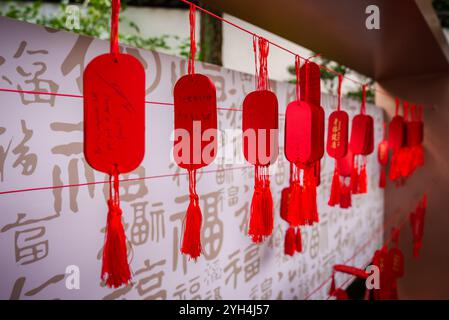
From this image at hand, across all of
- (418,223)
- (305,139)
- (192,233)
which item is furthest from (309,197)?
(418,223)

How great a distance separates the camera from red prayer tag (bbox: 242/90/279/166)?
3.75 feet

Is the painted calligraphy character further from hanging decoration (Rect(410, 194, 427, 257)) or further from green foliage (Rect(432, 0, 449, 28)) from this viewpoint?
green foliage (Rect(432, 0, 449, 28))

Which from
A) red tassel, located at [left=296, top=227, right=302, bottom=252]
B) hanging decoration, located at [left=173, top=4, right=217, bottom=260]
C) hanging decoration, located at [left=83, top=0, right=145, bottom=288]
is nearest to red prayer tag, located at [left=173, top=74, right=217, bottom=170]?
hanging decoration, located at [left=173, top=4, right=217, bottom=260]

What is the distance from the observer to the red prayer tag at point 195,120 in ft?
3.06

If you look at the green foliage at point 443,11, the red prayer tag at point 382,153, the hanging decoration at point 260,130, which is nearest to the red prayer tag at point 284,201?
the hanging decoration at point 260,130

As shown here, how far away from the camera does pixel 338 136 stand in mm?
1709

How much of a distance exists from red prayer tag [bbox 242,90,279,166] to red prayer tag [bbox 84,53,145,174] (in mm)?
463

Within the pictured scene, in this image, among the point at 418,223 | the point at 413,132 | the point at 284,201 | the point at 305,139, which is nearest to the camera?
the point at 305,139

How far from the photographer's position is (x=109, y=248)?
0.85m

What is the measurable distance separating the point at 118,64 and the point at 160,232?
1.00 meters

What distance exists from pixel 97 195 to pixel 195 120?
2.06ft

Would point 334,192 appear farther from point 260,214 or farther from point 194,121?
point 194,121

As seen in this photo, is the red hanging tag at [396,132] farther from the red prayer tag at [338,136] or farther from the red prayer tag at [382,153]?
the red prayer tag at [338,136]
